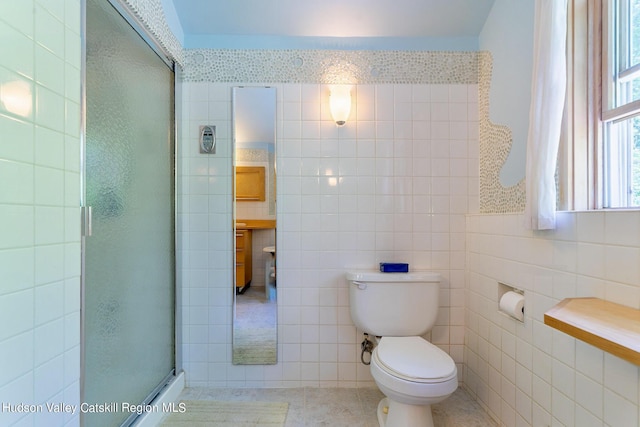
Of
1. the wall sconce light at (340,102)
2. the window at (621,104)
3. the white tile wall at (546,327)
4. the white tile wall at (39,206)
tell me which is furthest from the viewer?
the wall sconce light at (340,102)

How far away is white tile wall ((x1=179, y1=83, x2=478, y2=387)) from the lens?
1931 mm

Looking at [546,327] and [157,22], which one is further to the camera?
[157,22]

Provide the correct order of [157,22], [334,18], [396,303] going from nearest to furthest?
1. [157,22]
2. [396,303]
3. [334,18]

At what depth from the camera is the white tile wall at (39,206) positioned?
829 mm

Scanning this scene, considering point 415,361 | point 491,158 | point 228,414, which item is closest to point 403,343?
point 415,361

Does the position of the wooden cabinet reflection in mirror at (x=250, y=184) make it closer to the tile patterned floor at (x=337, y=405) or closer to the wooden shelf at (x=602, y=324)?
the tile patterned floor at (x=337, y=405)

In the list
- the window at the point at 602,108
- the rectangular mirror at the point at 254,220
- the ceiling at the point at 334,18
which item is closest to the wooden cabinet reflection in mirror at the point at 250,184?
the rectangular mirror at the point at 254,220

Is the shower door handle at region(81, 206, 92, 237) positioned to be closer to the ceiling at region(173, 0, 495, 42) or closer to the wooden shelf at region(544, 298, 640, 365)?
the ceiling at region(173, 0, 495, 42)

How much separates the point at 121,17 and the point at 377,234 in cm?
170

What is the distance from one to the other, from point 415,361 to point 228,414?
106 cm

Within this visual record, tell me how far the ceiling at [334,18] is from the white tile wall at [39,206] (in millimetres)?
925

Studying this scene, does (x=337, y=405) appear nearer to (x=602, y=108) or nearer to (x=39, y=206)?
(x=39, y=206)

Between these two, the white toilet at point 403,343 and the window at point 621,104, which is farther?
the white toilet at point 403,343

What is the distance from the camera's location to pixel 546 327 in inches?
50.2
